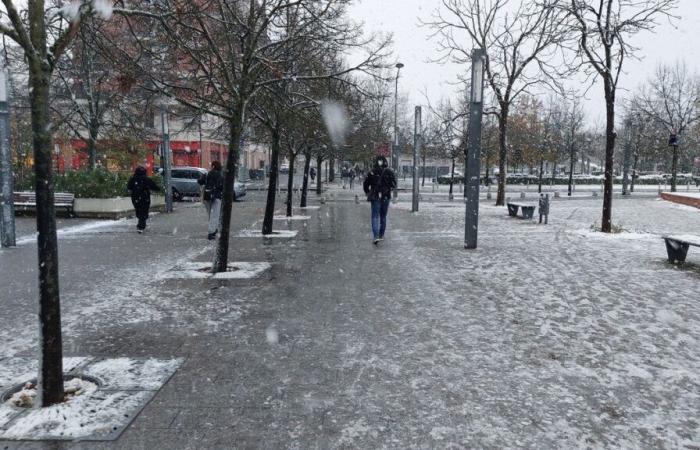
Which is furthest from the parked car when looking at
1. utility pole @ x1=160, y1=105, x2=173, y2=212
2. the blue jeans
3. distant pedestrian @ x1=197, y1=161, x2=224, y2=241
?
the blue jeans

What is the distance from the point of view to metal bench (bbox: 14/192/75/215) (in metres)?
18.5

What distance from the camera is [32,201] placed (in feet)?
62.3

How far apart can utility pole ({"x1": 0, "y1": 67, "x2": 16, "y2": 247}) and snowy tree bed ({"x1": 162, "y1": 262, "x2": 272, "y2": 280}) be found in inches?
188

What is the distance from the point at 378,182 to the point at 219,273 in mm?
4676

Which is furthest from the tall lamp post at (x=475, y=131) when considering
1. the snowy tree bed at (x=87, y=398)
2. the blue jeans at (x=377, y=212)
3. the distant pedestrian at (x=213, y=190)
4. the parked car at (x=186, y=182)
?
the parked car at (x=186, y=182)

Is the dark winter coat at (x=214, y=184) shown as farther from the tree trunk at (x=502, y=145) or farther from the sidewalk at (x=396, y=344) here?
the tree trunk at (x=502, y=145)

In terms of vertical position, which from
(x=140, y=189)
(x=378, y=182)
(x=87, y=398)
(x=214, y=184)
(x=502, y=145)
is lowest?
(x=87, y=398)

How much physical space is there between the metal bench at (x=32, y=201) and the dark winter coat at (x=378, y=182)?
11505 mm

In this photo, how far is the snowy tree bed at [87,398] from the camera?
3.65 meters

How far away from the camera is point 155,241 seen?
13.3 metres

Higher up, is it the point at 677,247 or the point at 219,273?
the point at 677,247

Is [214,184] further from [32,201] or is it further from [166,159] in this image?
[32,201]

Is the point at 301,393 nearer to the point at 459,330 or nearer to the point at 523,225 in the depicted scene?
the point at 459,330

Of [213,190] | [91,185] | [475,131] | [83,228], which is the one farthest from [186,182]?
[475,131]
